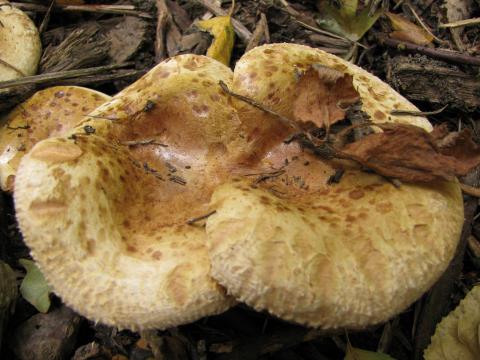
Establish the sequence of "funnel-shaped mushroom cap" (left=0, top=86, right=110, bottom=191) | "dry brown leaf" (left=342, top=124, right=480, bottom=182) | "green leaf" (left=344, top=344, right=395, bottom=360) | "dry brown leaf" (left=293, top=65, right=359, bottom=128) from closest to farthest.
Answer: "dry brown leaf" (left=342, top=124, right=480, bottom=182) → "dry brown leaf" (left=293, top=65, right=359, bottom=128) → "green leaf" (left=344, top=344, right=395, bottom=360) → "funnel-shaped mushroom cap" (left=0, top=86, right=110, bottom=191)

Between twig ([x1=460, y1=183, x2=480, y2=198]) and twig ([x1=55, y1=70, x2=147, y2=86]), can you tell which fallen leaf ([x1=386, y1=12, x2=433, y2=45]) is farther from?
twig ([x1=55, y1=70, x2=147, y2=86])

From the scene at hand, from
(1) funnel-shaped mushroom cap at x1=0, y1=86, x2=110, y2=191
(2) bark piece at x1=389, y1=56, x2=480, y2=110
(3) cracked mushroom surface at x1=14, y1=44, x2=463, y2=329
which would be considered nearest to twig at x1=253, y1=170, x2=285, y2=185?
(3) cracked mushroom surface at x1=14, y1=44, x2=463, y2=329

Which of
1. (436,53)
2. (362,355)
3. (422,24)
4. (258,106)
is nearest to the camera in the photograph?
(258,106)

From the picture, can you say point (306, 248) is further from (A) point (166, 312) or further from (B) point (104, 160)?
(B) point (104, 160)

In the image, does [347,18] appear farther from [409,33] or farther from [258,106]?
[258,106]

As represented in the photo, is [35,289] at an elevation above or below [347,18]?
below

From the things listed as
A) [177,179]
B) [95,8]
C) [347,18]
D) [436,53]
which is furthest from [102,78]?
[436,53]
